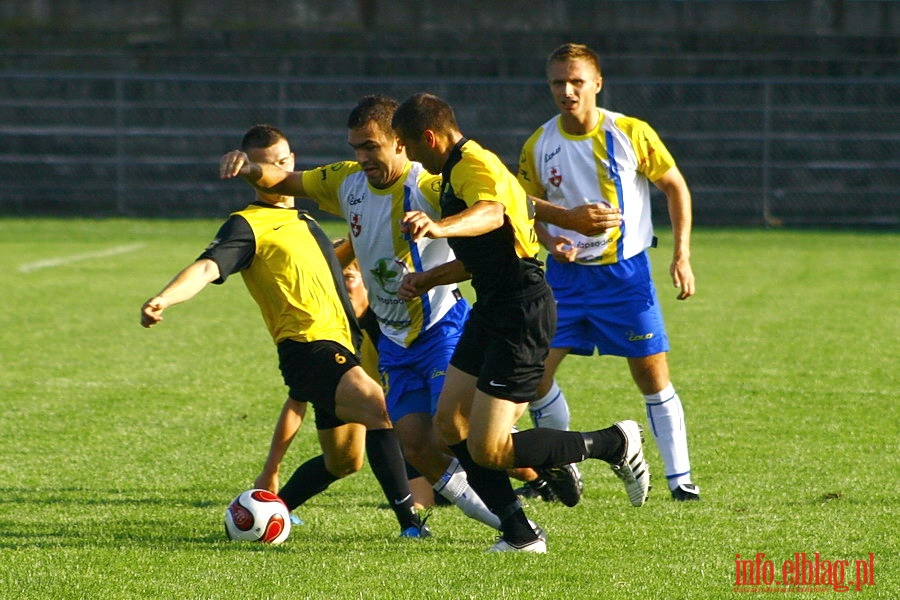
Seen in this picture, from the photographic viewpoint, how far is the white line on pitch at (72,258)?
1575 cm

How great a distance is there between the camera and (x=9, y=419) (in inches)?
305

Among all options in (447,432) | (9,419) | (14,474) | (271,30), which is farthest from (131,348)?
(271,30)

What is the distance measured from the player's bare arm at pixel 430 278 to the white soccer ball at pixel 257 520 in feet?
3.37

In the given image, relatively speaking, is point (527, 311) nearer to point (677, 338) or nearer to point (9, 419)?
point (9, 419)

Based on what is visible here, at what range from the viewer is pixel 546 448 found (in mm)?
5055

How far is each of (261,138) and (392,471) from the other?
1577mm

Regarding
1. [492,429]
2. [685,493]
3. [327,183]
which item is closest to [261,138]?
[327,183]

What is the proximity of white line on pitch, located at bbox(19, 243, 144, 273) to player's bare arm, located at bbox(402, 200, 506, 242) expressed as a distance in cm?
1194

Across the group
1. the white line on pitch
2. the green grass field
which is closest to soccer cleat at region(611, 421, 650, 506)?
the green grass field

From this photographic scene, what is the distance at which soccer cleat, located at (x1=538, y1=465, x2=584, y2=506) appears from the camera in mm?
5461

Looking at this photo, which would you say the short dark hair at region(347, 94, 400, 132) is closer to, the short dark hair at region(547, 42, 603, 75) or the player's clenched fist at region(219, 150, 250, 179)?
the player's clenched fist at region(219, 150, 250, 179)

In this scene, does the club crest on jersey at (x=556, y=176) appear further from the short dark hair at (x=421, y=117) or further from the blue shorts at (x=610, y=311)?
the short dark hair at (x=421, y=117)

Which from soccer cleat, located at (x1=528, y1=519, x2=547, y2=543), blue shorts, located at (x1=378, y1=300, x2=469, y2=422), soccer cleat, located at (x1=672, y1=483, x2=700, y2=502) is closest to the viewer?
soccer cleat, located at (x1=528, y1=519, x2=547, y2=543)

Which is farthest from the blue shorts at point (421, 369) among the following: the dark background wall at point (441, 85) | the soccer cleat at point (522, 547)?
the dark background wall at point (441, 85)
